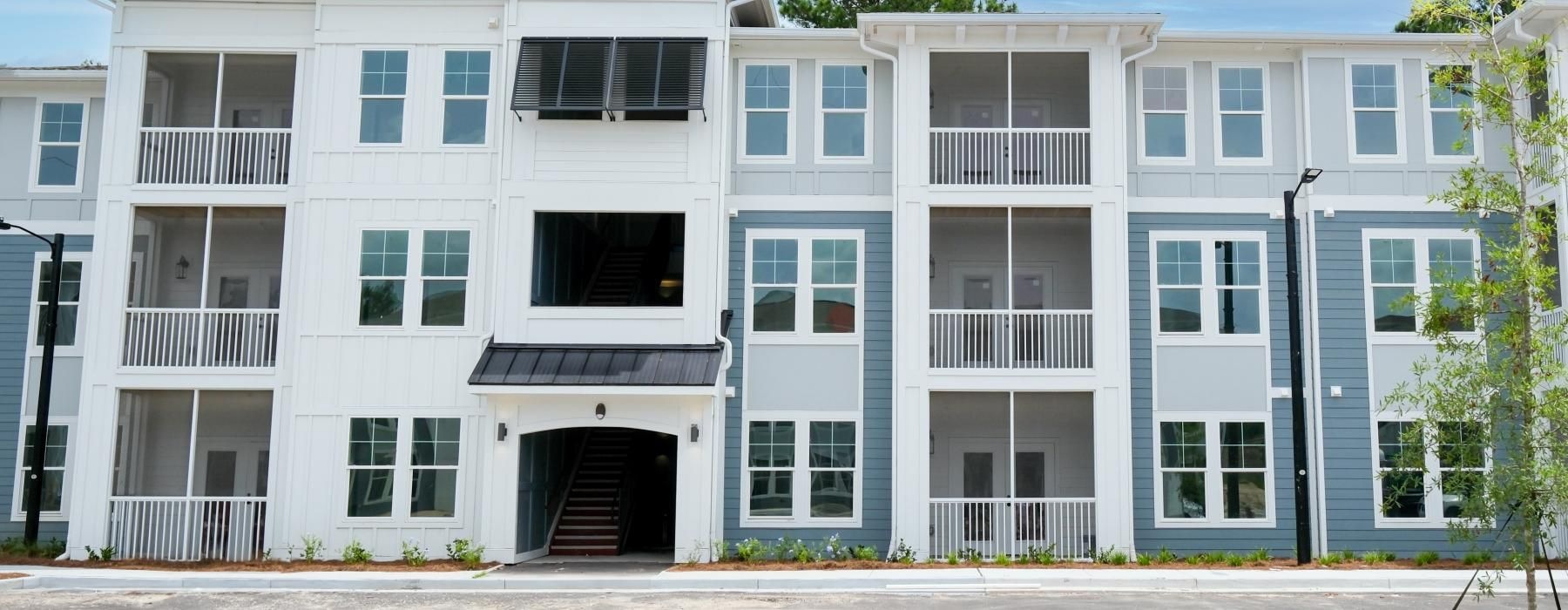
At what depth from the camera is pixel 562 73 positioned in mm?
17594

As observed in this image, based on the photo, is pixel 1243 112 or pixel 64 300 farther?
pixel 64 300

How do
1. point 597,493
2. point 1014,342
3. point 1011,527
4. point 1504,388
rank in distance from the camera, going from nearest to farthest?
point 1504,388 < point 1011,527 < point 1014,342 < point 597,493

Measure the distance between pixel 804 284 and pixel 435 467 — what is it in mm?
5881

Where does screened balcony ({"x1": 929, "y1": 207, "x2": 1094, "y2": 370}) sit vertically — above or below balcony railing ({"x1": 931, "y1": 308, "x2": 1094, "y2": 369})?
above

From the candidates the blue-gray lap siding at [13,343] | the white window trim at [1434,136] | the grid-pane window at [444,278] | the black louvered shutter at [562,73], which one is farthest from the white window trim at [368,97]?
the white window trim at [1434,136]

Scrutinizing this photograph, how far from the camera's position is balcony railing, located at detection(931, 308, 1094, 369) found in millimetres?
17859

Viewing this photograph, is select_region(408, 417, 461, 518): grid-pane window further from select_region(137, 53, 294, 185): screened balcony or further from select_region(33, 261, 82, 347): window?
select_region(33, 261, 82, 347): window

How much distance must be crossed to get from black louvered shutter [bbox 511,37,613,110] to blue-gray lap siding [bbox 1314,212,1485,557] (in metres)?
10.6

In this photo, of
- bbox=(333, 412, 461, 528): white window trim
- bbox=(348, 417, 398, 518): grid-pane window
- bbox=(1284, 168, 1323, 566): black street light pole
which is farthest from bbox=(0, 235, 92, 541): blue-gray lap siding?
bbox=(1284, 168, 1323, 566): black street light pole

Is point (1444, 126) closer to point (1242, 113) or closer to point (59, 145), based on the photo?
point (1242, 113)

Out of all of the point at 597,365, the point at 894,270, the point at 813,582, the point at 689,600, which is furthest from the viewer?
the point at 894,270

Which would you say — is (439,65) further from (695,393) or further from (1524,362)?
(1524,362)

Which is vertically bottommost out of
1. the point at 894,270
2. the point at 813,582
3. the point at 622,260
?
the point at 813,582

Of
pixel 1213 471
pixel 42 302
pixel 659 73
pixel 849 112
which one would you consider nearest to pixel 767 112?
pixel 849 112
